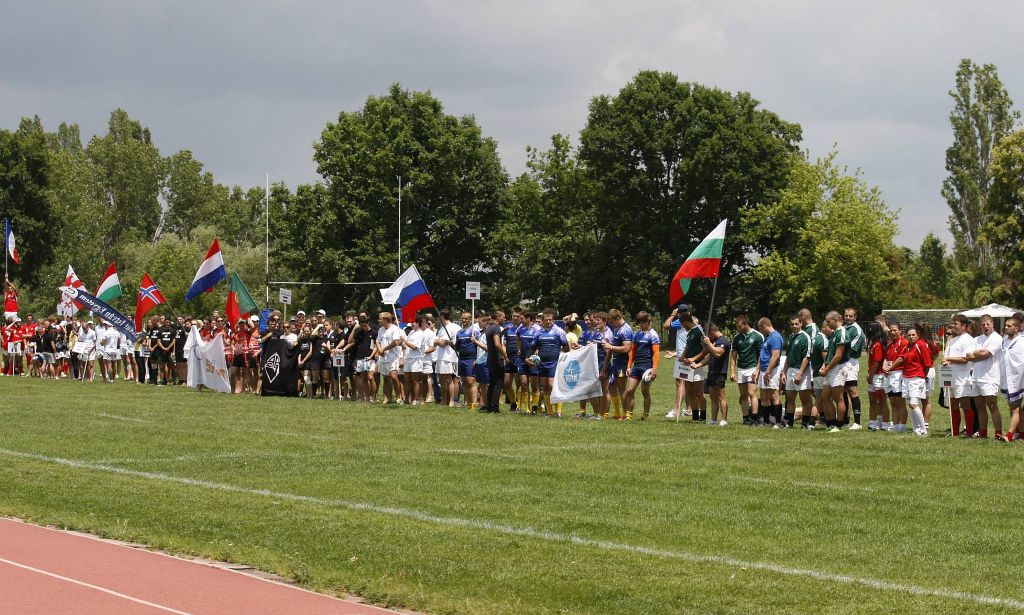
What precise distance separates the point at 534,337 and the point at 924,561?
47.7 feet

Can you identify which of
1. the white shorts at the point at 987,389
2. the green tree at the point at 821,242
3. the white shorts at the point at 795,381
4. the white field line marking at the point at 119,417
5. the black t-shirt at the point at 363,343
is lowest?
the white field line marking at the point at 119,417

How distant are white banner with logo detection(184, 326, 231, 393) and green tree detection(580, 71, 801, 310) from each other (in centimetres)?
3476

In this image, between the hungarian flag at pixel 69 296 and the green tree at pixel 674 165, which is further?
the green tree at pixel 674 165

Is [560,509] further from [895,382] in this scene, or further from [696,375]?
[696,375]

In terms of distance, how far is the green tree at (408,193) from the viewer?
69.9 m

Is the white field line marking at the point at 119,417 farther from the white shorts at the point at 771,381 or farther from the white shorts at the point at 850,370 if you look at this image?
the white shorts at the point at 850,370

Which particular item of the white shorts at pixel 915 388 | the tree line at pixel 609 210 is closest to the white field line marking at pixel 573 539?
the white shorts at pixel 915 388

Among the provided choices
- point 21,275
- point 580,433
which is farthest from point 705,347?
point 21,275

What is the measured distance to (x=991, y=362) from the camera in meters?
18.0

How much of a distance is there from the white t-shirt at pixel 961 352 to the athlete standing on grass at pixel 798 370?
2.17m

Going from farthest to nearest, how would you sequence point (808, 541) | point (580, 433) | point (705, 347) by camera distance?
1. point (705, 347)
2. point (580, 433)
3. point (808, 541)

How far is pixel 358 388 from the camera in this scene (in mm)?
28156

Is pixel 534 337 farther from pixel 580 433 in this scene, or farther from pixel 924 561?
pixel 924 561

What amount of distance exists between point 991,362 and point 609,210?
48826 millimetres
